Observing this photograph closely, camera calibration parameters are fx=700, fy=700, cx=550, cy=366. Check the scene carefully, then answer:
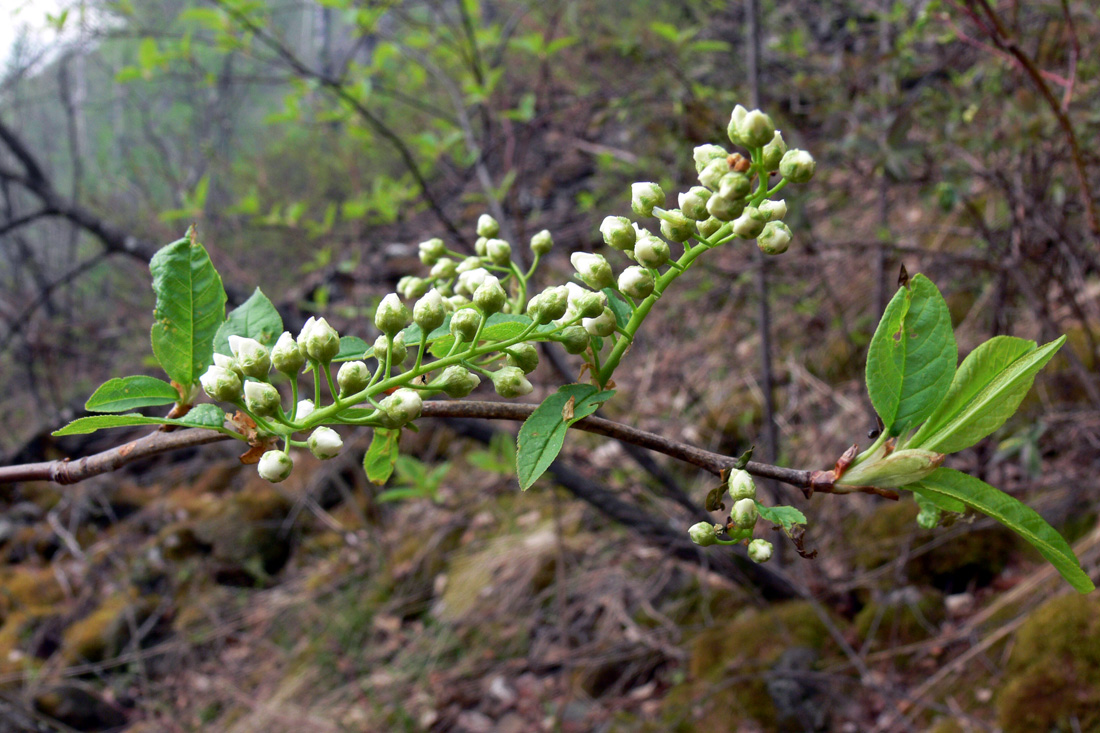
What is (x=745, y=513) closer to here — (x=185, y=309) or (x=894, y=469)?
(x=894, y=469)

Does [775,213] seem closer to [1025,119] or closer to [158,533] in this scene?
[1025,119]

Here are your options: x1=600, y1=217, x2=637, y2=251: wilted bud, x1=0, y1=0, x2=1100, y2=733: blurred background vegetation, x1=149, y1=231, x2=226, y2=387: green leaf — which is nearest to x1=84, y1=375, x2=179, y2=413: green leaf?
x1=149, y1=231, x2=226, y2=387: green leaf

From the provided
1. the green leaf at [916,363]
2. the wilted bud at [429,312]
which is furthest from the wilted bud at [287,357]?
the green leaf at [916,363]

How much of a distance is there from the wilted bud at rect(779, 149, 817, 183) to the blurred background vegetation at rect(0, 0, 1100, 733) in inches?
40.3

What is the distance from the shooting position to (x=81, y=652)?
4586 millimetres

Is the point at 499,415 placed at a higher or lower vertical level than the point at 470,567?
higher

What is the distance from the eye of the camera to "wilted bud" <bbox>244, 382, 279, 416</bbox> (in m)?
0.60

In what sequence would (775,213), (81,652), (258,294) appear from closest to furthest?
(775,213) → (258,294) → (81,652)

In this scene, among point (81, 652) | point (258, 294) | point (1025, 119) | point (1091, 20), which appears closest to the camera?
point (258, 294)

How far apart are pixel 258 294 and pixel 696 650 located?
2416mm

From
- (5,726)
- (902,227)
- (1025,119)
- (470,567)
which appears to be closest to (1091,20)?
(1025,119)

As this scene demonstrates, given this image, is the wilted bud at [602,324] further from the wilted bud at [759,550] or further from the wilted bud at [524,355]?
the wilted bud at [759,550]

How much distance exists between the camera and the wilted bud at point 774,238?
64 centimetres

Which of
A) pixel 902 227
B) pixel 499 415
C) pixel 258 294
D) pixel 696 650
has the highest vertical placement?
pixel 258 294
